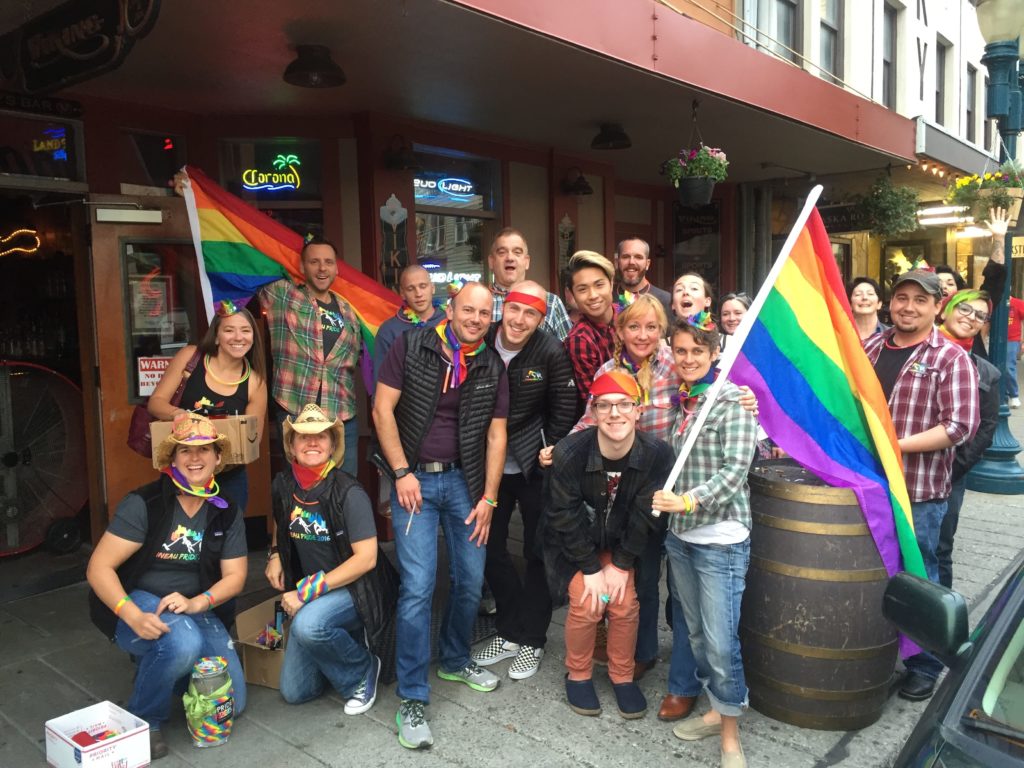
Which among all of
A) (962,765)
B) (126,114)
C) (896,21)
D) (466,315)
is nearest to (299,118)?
(126,114)

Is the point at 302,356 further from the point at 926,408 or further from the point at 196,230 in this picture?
the point at 926,408

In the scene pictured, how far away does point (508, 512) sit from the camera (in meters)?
4.18

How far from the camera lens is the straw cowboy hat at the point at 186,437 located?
3.44 m


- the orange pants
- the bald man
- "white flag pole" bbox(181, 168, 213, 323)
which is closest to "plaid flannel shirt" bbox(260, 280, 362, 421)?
the bald man

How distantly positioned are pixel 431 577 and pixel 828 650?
1.71 metres

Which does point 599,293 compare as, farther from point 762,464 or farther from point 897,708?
point 897,708

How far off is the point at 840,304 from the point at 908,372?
736mm

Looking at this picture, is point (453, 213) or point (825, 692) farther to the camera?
point (453, 213)

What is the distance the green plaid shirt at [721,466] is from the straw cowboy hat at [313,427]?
1549 mm

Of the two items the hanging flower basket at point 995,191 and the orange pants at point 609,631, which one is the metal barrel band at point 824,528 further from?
the hanging flower basket at point 995,191

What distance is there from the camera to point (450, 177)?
7.34 metres

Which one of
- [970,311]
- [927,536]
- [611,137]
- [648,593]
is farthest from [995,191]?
[648,593]

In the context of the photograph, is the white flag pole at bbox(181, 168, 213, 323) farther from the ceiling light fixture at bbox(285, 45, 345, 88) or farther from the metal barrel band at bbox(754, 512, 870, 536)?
the metal barrel band at bbox(754, 512, 870, 536)

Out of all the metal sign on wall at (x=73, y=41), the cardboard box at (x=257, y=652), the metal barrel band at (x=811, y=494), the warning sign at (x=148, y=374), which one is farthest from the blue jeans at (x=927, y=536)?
the warning sign at (x=148, y=374)
